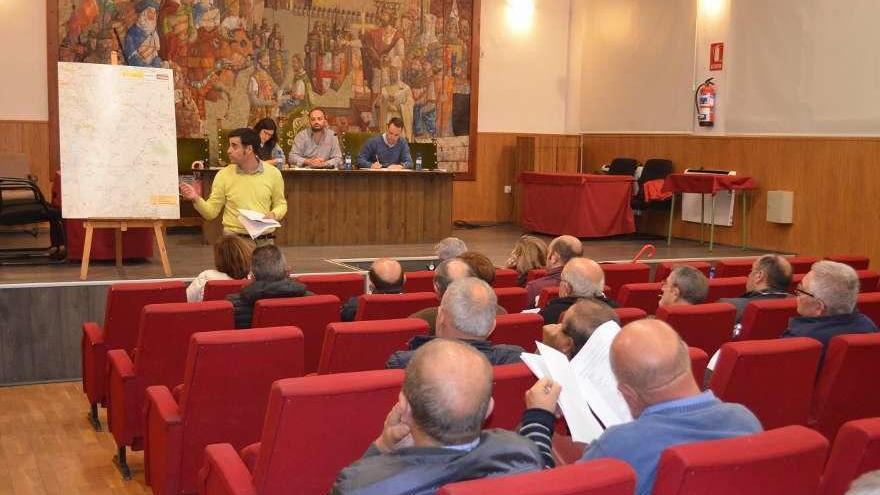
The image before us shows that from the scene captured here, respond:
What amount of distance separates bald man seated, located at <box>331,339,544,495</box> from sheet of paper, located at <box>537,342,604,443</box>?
0.61 meters

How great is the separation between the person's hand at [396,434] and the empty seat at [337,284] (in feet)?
11.0

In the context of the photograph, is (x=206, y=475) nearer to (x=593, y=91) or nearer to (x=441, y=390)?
(x=441, y=390)

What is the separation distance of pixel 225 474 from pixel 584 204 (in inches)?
365

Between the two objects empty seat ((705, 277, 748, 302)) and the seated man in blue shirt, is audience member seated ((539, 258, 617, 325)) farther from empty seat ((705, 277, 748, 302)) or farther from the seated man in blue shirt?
the seated man in blue shirt

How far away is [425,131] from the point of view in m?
13.3

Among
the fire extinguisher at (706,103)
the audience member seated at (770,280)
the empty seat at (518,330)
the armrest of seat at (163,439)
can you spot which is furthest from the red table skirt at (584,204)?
the armrest of seat at (163,439)

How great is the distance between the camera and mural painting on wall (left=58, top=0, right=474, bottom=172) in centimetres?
1134

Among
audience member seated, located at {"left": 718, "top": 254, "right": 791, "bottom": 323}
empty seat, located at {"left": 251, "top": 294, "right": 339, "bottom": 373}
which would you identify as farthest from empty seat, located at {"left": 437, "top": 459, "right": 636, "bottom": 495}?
audience member seated, located at {"left": 718, "top": 254, "right": 791, "bottom": 323}

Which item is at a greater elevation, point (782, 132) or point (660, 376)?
point (782, 132)

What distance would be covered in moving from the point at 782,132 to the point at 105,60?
8040mm

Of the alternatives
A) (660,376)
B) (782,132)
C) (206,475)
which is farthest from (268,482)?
(782,132)

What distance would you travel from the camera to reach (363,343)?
11.5 ft

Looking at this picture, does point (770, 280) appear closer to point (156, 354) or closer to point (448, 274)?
point (448, 274)

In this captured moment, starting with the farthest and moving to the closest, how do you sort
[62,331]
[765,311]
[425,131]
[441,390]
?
[425,131], [62,331], [765,311], [441,390]
